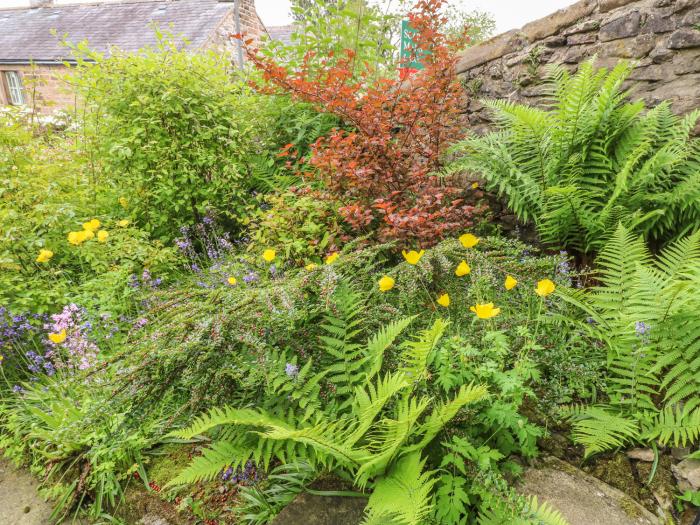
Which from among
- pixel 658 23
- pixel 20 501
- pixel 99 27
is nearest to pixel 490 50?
pixel 658 23

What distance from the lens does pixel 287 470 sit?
174 cm

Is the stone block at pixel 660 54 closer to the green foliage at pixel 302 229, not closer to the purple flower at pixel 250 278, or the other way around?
the green foliage at pixel 302 229

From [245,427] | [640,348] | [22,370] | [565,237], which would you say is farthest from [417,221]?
[22,370]

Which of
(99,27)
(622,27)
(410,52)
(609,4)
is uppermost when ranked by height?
(99,27)

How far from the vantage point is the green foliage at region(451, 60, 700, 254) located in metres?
2.33

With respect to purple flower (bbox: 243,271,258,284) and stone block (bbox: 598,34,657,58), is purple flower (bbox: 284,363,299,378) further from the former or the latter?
stone block (bbox: 598,34,657,58)

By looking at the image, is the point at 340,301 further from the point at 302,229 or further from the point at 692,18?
the point at 692,18

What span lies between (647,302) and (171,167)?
3.31m

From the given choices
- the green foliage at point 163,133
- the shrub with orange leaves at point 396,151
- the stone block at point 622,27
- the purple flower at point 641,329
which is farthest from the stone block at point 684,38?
the green foliage at point 163,133

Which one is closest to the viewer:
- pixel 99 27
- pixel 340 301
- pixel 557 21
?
pixel 340 301

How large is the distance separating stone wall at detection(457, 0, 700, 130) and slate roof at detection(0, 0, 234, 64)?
12.3m

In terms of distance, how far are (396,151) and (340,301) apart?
138cm

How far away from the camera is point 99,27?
15.8 meters

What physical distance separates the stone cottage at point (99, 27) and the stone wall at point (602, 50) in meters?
11.8
